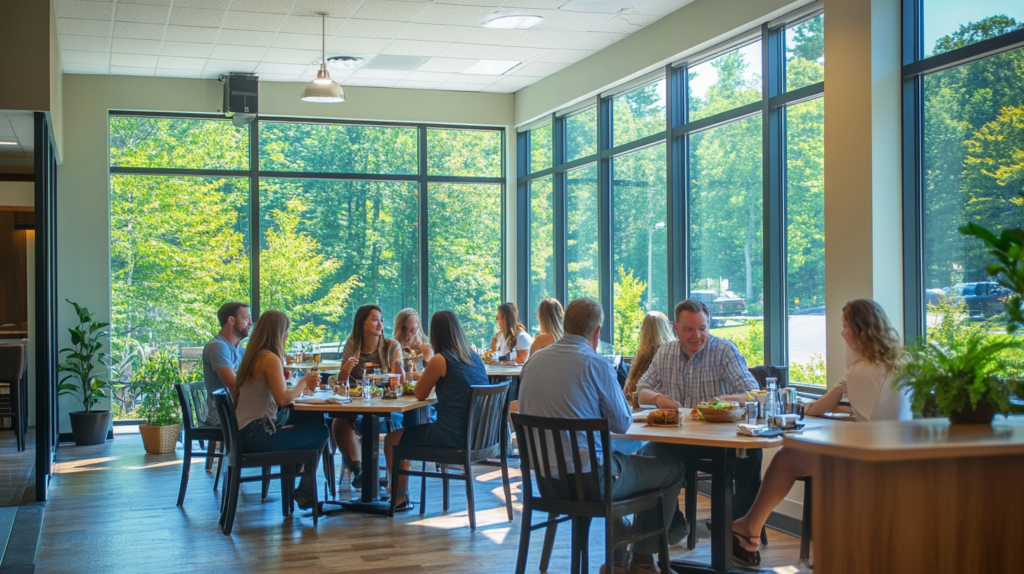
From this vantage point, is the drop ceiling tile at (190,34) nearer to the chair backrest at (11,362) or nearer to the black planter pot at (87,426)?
the chair backrest at (11,362)

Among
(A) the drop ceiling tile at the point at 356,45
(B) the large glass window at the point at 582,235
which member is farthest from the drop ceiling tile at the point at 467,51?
(B) the large glass window at the point at 582,235

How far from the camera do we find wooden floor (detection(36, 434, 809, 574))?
4656 millimetres

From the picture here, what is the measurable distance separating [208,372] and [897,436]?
4.96 meters

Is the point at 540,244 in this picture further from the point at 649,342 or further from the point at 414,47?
the point at 649,342

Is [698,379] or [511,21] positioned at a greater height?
[511,21]

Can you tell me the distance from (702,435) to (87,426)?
711 centimetres

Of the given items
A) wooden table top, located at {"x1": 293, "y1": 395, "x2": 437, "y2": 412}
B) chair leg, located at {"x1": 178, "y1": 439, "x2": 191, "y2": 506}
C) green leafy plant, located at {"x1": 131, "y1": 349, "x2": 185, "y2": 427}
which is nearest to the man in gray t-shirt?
chair leg, located at {"x1": 178, "y1": 439, "x2": 191, "y2": 506}

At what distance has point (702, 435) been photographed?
3.73 metres

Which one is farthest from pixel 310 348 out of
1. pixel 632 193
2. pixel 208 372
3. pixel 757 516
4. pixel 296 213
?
pixel 757 516

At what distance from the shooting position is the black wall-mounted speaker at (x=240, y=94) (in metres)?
9.26

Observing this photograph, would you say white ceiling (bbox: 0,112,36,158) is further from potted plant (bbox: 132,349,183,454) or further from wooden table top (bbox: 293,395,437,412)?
wooden table top (bbox: 293,395,437,412)

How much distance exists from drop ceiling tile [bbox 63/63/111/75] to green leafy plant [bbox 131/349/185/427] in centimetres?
297

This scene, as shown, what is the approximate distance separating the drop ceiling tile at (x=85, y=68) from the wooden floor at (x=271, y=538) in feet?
14.2

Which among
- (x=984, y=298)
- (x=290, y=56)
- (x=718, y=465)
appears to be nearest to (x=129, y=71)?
(x=290, y=56)
